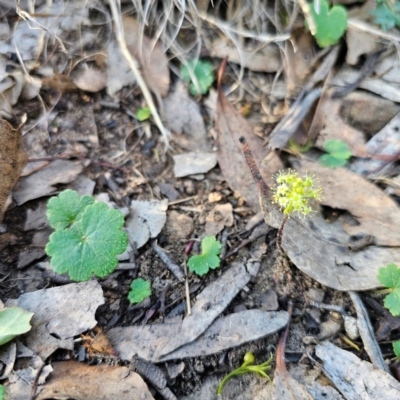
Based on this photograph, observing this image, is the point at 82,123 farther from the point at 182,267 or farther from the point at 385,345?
the point at 385,345

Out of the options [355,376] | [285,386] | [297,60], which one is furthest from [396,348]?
[297,60]

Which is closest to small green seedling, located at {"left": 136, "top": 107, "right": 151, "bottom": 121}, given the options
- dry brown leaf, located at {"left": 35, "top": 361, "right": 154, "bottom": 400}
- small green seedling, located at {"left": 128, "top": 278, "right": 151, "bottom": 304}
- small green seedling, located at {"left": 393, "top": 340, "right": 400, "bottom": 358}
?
small green seedling, located at {"left": 128, "top": 278, "right": 151, "bottom": 304}

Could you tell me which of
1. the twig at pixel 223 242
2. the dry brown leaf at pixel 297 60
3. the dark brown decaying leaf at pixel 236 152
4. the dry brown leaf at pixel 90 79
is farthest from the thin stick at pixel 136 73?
the dry brown leaf at pixel 297 60

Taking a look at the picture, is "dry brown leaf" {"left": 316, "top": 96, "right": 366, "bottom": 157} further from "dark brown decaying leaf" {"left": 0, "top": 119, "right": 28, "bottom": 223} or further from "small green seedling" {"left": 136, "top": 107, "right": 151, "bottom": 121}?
"dark brown decaying leaf" {"left": 0, "top": 119, "right": 28, "bottom": 223}

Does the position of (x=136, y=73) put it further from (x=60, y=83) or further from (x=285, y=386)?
(x=285, y=386)

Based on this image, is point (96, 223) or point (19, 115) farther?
point (19, 115)

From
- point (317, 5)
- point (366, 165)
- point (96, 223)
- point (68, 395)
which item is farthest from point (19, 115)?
point (366, 165)
